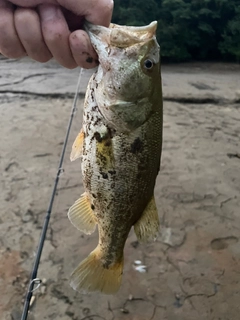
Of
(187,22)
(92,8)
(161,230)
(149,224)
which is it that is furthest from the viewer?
(187,22)

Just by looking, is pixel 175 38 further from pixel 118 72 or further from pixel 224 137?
pixel 118 72

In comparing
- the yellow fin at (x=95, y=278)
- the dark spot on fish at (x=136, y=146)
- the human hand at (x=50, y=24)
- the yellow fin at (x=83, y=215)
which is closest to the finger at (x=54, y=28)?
the human hand at (x=50, y=24)

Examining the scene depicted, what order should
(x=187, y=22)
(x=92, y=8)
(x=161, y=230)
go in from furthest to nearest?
(x=187, y=22), (x=161, y=230), (x=92, y=8)

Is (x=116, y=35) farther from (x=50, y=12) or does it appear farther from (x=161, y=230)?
(x=161, y=230)

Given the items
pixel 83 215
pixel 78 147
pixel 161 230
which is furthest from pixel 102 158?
pixel 161 230

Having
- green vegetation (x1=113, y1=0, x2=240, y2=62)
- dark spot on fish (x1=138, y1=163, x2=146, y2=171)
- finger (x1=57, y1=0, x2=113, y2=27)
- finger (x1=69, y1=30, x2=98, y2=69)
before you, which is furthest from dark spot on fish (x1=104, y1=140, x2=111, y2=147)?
green vegetation (x1=113, y1=0, x2=240, y2=62)

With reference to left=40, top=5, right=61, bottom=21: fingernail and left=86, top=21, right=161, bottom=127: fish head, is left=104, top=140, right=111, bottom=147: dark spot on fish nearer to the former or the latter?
left=86, top=21, right=161, bottom=127: fish head
